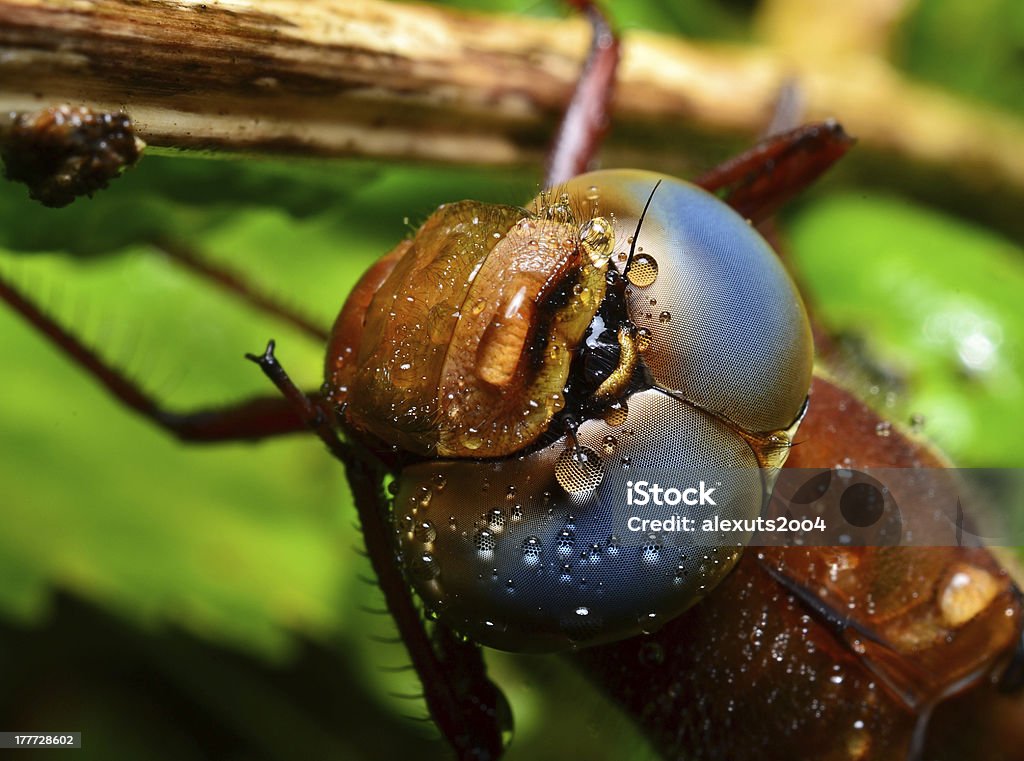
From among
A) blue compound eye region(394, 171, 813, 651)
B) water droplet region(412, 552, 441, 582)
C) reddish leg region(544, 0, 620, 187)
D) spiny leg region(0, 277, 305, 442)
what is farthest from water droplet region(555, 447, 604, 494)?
reddish leg region(544, 0, 620, 187)

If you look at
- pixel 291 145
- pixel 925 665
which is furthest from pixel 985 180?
pixel 291 145

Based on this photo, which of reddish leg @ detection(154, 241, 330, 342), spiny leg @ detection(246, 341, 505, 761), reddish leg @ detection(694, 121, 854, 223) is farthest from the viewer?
reddish leg @ detection(154, 241, 330, 342)

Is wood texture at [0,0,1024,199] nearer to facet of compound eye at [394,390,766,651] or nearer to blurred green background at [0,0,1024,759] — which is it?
blurred green background at [0,0,1024,759]

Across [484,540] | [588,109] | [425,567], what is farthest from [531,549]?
[588,109]

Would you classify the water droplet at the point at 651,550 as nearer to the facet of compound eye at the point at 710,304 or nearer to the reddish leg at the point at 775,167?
the facet of compound eye at the point at 710,304

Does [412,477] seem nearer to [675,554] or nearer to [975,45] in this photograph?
[675,554]

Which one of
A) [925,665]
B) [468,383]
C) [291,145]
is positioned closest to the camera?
[468,383]

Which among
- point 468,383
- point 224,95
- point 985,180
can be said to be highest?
point 224,95
